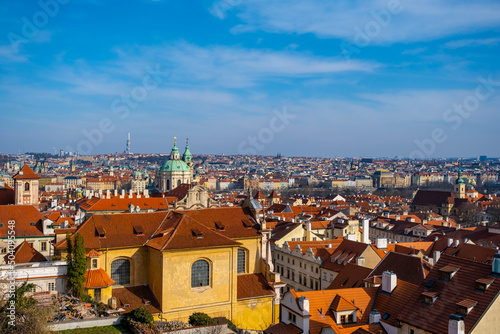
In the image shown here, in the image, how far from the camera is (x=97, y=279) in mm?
31344

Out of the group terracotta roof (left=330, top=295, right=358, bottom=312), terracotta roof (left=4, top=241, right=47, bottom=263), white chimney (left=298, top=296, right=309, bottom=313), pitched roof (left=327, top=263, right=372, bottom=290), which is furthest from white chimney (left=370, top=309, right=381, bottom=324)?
terracotta roof (left=4, top=241, right=47, bottom=263)

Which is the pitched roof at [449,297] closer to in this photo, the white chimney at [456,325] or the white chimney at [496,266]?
the white chimney at [496,266]

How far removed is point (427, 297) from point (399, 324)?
5.88 feet

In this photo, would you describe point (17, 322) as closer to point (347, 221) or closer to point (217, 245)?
point (217, 245)

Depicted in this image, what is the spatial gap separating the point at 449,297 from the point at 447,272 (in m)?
1.31

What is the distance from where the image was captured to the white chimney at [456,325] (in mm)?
19812

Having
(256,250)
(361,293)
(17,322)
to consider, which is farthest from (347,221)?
(17,322)

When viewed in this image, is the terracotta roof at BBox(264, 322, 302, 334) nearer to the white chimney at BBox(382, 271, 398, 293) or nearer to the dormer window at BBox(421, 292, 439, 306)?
the white chimney at BBox(382, 271, 398, 293)

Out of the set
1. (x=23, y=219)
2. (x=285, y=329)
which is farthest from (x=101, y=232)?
(x=23, y=219)

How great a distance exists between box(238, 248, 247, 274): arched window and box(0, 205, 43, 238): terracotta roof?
2101 centimetres

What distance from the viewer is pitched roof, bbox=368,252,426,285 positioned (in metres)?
32.3

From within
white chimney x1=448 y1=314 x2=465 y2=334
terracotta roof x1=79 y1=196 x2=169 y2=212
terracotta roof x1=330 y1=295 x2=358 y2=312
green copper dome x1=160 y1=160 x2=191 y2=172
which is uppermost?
green copper dome x1=160 y1=160 x2=191 y2=172

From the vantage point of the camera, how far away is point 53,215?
213ft

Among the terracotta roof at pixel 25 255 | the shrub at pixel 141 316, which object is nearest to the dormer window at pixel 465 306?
the shrub at pixel 141 316
